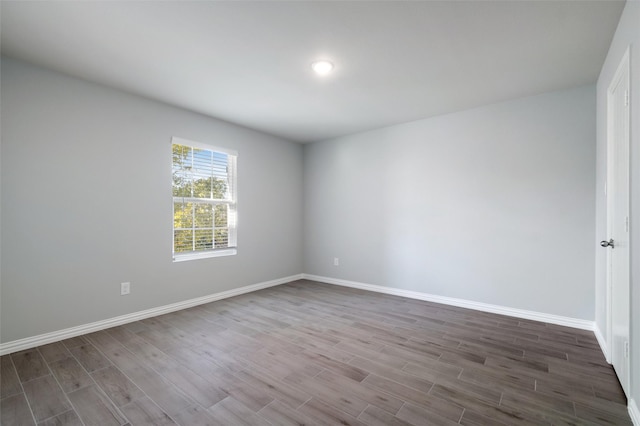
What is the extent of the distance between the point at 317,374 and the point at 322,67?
8.48 ft

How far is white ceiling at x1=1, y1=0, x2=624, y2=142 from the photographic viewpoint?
1964mm

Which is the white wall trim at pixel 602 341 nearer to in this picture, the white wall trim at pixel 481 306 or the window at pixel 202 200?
the white wall trim at pixel 481 306

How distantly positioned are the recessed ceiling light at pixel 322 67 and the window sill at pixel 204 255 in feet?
9.06

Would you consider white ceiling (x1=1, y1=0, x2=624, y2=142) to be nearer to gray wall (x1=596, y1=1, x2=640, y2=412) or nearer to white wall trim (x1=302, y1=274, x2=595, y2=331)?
gray wall (x1=596, y1=1, x2=640, y2=412)

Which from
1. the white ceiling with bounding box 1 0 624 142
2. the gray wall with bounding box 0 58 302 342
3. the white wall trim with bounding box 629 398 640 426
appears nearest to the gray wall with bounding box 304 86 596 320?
the white ceiling with bounding box 1 0 624 142

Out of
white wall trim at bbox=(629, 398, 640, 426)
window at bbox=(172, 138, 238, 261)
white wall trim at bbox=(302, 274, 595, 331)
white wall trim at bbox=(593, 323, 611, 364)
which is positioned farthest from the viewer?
window at bbox=(172, 138, 238, 261)

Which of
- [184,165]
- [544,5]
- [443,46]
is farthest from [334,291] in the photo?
[544,5]

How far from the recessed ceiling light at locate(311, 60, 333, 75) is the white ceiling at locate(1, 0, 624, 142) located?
65 millimetres

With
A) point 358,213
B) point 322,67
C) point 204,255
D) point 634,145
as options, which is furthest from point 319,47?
point 204,255

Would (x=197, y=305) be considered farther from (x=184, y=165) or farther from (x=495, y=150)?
(x=495, y=150)

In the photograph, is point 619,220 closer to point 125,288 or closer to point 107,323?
point 125,288

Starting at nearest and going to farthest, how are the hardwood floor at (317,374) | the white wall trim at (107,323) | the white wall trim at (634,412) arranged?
the white wall trim at (634,412)
the hardwood floor at (317,374)
the white wall trim at (107,323)

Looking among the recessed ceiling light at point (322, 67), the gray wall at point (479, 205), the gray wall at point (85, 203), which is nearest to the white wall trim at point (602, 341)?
the gray wall at point (479, 205)

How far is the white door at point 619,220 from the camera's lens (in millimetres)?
1852
